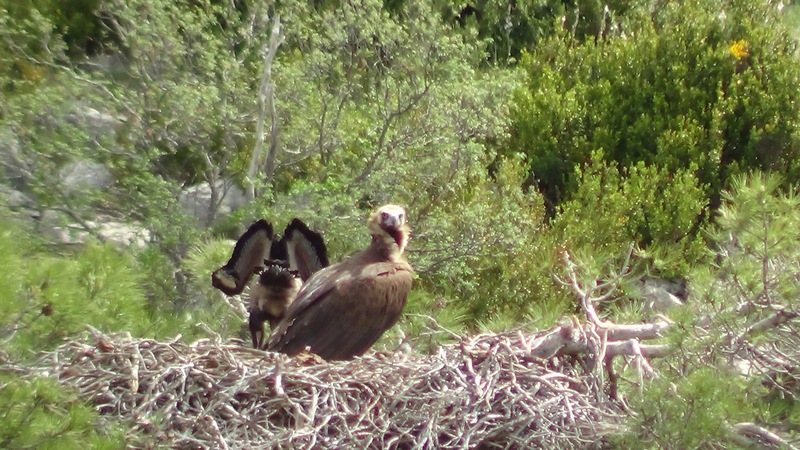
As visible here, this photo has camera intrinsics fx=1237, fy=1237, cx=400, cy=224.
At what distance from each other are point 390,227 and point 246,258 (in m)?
0.79

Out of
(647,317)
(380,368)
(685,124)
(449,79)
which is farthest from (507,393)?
(685,124)

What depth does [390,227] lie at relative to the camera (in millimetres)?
6344

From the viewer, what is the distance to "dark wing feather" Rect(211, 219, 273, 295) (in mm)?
6473

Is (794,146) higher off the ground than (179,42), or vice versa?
(179,42)

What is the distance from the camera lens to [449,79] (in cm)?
844

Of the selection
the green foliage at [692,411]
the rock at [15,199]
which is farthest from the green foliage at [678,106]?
the green foliage at [692,411]

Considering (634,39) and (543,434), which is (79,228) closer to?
(543,434)

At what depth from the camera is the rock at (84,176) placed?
27.3 ft

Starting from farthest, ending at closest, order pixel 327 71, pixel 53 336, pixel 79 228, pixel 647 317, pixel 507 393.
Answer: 1. pixel 327 71
2. pixel 79 228
3. pixel 647 317
4. pixel 507 393
5. pixel 53 336

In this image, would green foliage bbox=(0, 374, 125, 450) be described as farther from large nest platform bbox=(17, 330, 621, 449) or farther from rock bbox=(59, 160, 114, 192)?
rock bbox=(59, 160, 114, 192)

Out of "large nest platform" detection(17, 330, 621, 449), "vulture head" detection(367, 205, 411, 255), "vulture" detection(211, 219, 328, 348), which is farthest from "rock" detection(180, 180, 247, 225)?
"large nest platform" detection(17, 330, 621, 449)

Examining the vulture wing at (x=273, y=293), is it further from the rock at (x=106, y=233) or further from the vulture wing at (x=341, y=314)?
the rock at (x=106, y=233)

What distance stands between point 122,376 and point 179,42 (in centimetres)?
389

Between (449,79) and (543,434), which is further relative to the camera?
(449,79)
